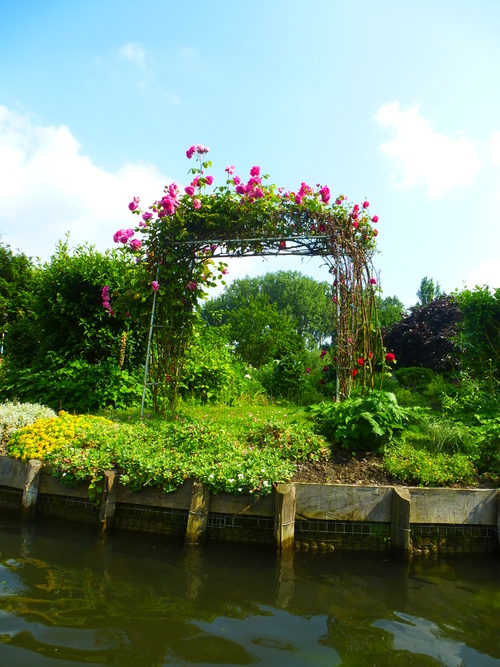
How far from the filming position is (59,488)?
515 centimetres

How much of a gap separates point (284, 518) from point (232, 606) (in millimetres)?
1116

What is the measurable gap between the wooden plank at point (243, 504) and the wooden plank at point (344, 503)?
0.31m

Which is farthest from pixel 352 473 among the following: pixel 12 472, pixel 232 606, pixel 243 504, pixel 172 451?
pixel 12 472

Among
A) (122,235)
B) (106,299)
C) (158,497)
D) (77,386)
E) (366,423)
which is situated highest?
(122,235)

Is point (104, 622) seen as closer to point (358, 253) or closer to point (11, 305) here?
point (358, 253)

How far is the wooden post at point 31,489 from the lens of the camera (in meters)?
5.14

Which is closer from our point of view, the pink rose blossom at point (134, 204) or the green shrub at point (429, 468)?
the green shrub at point (429, 468)

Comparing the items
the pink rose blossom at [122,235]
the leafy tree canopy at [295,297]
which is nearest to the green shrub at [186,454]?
the pink rose blossom at [122,235]

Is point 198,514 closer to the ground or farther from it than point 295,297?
closer to the ground

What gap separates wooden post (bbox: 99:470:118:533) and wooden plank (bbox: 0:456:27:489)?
1173 millimetres

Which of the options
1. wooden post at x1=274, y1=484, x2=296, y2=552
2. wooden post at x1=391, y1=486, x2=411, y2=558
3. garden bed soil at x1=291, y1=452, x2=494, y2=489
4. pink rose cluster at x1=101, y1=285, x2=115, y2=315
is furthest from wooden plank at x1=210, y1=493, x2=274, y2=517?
pink rose cluster at x1=101, y1=285, x2=115, y2=315

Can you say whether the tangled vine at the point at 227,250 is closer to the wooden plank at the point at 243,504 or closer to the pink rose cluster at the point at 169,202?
the pink rose cluster at the point at 169,202

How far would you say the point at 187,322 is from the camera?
318 inches

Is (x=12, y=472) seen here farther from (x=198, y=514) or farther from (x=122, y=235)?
(x=122, y=235)
